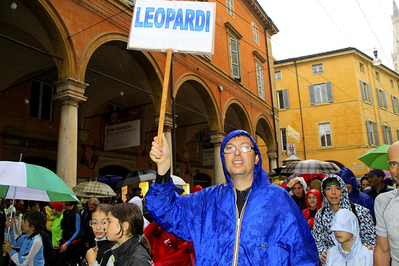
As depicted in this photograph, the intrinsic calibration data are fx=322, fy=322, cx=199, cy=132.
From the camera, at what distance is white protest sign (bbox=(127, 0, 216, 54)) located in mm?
2438

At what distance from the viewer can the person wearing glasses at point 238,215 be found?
68.4 inches

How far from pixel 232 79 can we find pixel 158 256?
13350 mm

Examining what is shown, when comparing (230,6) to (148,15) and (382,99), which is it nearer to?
(148,15)

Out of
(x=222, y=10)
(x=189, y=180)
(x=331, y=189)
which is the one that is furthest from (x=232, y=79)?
(x=331, y=189)

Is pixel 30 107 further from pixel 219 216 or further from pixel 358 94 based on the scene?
pixel 358 94

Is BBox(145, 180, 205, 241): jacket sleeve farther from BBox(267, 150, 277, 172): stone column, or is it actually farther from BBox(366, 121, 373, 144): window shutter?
BBox(366, 121, 373, 144): window shutter

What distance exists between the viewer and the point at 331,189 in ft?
11.4

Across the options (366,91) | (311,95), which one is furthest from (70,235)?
(366,91)

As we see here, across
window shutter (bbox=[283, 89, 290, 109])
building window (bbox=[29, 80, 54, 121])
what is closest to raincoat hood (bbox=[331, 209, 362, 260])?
building window (bbox=[29, 80, 54, 121])

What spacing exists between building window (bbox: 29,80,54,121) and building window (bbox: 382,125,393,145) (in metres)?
27.5

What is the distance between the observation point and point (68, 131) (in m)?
7.57

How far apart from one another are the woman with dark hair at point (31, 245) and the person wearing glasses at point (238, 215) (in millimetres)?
2907

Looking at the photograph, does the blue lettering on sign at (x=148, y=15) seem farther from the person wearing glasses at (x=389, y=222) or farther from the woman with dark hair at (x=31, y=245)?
the woman with dark hair at (x=31, y=245)

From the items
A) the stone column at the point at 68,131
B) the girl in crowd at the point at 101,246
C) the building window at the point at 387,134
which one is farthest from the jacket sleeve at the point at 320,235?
the building window at the point at 387,134
